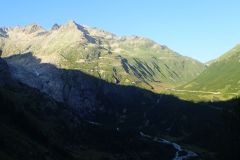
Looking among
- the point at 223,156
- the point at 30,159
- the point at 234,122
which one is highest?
the point at 234,122

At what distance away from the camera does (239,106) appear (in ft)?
465

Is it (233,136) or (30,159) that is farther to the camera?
(30,159)

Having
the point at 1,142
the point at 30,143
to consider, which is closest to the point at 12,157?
the point at 1,142

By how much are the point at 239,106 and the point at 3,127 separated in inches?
3987

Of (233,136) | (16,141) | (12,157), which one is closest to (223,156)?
(233,136)

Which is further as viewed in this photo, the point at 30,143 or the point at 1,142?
the point at 30,143

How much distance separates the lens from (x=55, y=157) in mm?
199250

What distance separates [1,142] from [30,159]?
1460 centimetres

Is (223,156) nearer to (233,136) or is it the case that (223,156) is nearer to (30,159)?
(233,136)

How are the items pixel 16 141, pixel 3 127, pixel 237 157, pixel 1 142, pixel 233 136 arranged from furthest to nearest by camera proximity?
1. pixel 3 127
2. pixel 16 141
3. pixel 1 142
4. pixel 233 136
5. pixel 237 157

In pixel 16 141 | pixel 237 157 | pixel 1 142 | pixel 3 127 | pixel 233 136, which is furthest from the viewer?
pixel 3 127

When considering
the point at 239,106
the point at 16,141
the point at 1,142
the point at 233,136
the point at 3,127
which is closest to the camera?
the point at 239,106

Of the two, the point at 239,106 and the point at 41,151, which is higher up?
the point at 239,106

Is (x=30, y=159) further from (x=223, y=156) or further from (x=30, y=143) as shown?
(x=223, y=156)
